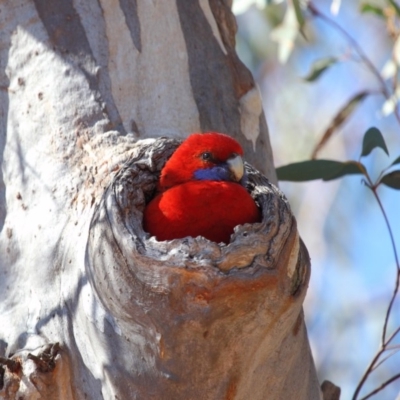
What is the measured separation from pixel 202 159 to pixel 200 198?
0.28 metres

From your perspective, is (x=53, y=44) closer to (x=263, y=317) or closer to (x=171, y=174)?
(x=171, y=174)

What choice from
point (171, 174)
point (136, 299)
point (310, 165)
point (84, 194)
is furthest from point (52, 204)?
point (310, 165)

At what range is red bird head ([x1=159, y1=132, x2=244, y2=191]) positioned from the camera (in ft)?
8.84

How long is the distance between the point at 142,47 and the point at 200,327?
1.33 meters

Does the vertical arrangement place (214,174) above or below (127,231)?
above

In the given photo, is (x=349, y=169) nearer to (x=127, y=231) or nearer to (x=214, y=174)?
(x=214, y=174)

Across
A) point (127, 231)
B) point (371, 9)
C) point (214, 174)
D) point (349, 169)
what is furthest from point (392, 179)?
point (371, 9)

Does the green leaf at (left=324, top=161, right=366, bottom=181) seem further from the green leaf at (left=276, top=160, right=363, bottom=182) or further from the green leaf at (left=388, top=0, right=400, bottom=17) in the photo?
the green leaf at (left=388, top=0, right=400, bottom=17)

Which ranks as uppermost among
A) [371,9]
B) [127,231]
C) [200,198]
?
[371,9]

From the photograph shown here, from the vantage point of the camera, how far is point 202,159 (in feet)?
9.18

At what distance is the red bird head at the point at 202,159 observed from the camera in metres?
2.69

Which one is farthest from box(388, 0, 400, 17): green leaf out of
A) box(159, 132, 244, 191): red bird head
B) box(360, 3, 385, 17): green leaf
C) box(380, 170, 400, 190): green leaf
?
box(159, 132, 244, 191): red bird head

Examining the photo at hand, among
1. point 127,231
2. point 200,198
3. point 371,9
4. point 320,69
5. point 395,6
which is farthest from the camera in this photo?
point 371,9

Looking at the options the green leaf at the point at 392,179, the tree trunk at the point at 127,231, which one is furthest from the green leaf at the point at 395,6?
the green leaf at the point at 392,179
